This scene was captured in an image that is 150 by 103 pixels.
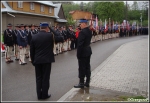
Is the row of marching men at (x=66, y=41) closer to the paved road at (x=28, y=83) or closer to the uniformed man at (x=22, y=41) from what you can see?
the uniformed man at (x=22, y=41)

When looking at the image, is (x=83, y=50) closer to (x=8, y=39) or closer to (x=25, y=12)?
(x=8, y=39)

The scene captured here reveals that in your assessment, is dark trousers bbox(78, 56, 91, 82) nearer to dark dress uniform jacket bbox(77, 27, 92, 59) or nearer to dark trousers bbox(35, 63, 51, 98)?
dark dress uniform jacket bbox(77, 27, 92, 59)

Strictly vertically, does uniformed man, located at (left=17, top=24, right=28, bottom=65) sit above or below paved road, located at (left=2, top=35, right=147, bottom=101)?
above

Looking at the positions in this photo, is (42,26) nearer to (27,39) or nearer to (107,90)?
(107,90)

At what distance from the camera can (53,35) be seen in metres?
6.09

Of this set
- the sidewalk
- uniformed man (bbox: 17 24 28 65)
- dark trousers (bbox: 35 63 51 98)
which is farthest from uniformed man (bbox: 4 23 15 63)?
dark trousers (bbox: 35 63 51 98)

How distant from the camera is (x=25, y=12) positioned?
36.3m

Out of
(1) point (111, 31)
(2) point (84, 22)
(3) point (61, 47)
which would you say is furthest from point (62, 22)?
(2) point (84, 22)

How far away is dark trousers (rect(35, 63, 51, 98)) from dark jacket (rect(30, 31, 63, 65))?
0.56ft

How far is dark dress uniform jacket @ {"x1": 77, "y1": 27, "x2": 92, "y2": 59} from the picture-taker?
22.0 ft

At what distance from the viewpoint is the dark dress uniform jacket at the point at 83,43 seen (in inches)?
264

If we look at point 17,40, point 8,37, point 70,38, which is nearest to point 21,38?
point 17,40

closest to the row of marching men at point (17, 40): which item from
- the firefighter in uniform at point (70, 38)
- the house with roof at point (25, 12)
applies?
the firefighter in uniform at point (70, 38)

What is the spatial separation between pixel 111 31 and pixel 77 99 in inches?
1160
